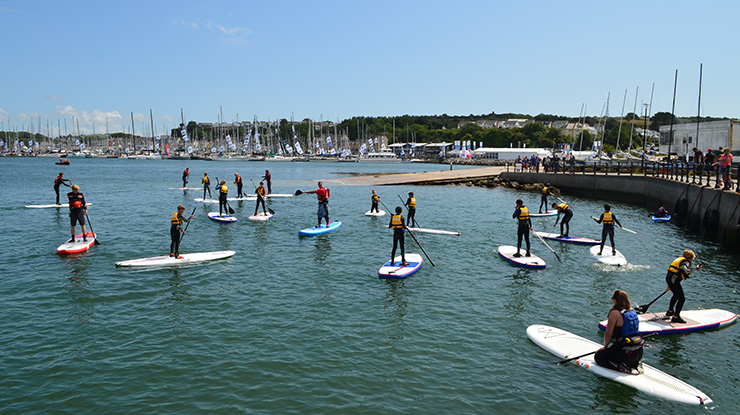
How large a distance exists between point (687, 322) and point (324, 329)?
9.52m

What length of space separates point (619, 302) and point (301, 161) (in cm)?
15481

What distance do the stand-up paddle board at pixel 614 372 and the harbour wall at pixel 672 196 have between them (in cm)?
1549

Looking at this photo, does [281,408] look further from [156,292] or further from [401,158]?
[401,158]

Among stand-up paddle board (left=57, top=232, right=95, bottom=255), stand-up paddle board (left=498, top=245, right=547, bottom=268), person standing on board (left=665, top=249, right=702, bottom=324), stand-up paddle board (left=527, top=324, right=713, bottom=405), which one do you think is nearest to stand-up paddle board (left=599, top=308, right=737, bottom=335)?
person standing on board (left=665, top=249, right=702, bottom=324)

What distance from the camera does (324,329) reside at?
12.4m

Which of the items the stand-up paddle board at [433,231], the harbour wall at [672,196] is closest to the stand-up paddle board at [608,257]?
the harbour wall at [672,196]

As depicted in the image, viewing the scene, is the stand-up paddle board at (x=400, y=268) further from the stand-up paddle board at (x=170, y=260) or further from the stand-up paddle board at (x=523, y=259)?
the stand-up paddle board at (x=170, y=260)

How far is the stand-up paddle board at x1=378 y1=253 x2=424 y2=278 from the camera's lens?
16797mm

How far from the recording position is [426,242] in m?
23.5

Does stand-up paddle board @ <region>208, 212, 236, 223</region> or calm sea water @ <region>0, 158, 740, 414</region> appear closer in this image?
calm sea water @ <region>0, 158, 740, 414</region>

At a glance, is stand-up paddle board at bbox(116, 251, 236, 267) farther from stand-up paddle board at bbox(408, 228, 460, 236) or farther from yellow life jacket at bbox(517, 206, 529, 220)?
yellow life jacket at bbox(517, 206, 529, 220)

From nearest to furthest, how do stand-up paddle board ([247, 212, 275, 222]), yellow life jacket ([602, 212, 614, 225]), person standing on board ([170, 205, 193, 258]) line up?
person standing on board ([170, 205, 193, 258]), yellow life jacket ([602, 212, 614, 225]), stand-up paddle board ([247, 212, 275, 222])

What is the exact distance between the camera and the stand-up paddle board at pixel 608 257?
19.1 meters

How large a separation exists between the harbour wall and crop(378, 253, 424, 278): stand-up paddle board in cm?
1514
